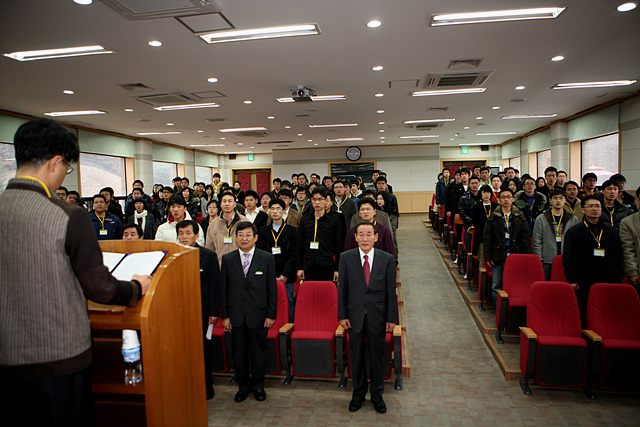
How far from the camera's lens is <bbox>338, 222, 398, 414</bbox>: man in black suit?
119 inches

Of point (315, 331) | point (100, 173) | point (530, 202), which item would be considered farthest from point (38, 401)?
point (100, 173)

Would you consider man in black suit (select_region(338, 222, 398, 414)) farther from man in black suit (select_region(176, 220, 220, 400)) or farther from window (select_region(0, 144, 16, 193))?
window (select_region(0, 144, 16, 193))

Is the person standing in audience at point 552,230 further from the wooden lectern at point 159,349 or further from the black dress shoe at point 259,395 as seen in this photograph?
the wooden lectern at point 159,349

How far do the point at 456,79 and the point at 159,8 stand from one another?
Result: 5162 mm

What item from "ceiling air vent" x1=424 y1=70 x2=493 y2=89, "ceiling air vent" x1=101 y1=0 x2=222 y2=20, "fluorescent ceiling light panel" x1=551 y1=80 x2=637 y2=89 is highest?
"fluorescent ceiling light panel" x1=551 y1=80 x2=637 y2=89

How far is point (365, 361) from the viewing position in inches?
124

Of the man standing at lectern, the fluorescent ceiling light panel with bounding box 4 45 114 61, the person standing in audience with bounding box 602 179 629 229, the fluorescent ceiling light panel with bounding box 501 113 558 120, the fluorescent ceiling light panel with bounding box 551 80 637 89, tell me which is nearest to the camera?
the man standing at lectern

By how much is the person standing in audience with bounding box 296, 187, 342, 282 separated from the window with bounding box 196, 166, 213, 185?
49.9ft

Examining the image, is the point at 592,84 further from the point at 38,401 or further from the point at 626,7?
the point at 38,401

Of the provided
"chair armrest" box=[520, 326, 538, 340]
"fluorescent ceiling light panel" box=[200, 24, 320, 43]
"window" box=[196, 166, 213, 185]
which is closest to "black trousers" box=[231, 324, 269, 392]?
"chair armrest" box=[520, 326, 538, 340]

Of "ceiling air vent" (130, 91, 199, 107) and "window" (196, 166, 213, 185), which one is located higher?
"ceiling air vent" (130, 91, 199, 107)

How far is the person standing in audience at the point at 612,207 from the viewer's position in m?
4.79

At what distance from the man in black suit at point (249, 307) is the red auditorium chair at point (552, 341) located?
2309 mm

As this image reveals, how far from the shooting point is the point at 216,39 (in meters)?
4.69
